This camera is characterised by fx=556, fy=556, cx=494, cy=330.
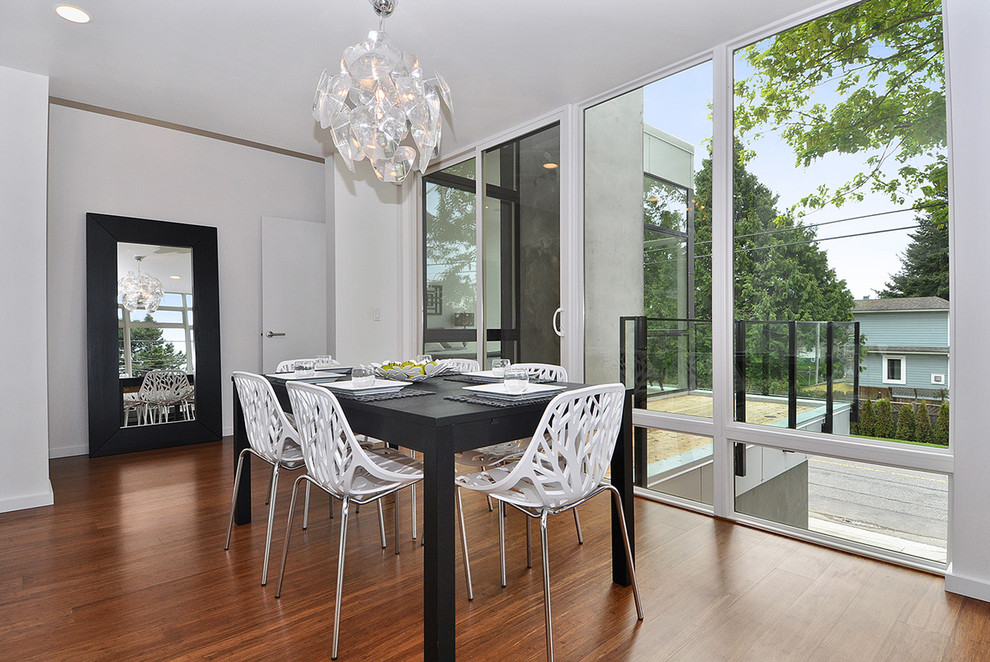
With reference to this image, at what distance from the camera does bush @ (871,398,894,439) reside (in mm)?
2482

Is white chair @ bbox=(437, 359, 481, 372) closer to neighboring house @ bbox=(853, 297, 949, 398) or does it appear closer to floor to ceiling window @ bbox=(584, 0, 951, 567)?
floor to ceiling window @ bbox=(584, 0, 951, 567)

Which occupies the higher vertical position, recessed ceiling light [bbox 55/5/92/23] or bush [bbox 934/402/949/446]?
recessed ceiling light [bbox 55/5/92/23]

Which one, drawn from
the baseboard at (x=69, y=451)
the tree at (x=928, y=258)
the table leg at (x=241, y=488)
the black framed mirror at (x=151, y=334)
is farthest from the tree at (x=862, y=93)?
the baseboard at (x=69, y=451)

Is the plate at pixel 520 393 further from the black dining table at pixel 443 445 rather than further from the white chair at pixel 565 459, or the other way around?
the white chair at pixel 565 459

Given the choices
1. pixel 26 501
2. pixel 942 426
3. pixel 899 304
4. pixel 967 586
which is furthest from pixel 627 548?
pixel 26 501

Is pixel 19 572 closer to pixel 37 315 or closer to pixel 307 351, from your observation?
pixel 37 315

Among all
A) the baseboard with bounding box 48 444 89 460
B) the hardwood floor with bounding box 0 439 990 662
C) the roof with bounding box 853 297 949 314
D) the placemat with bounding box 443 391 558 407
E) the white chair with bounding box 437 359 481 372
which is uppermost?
Answer: the roof with bounding box 853 297 949 314

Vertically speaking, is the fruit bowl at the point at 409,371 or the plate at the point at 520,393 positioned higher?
the fruit bowl at the point at 409,371

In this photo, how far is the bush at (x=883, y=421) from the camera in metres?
2.48

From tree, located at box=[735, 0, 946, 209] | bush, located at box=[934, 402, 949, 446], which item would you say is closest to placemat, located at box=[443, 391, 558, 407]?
bush, located at box=[934, 402, 949, 446]

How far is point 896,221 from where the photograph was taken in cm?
248

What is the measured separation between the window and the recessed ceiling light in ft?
14.0

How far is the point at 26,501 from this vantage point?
3234 mm

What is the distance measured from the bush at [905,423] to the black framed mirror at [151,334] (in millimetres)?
4941
